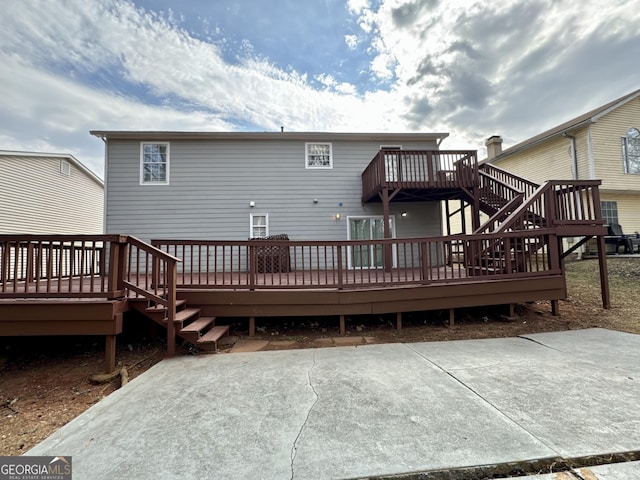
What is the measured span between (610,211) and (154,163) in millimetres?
19696

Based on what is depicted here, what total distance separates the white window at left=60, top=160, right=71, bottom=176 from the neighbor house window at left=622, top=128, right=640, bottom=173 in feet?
86.7

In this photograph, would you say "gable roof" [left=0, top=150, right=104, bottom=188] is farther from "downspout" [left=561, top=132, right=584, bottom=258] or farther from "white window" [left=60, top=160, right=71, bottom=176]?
"downspout" [left=561, top=132, right=584, bottom=258]

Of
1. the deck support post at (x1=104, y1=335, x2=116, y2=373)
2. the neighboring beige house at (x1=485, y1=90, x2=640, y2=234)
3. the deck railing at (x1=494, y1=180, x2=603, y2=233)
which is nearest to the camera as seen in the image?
the deck support post at (x1=104, y1=335, x2=116, y2=373)

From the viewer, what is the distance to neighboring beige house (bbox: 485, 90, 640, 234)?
12.1 meters

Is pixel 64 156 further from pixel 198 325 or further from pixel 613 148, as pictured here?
pixel 613 148

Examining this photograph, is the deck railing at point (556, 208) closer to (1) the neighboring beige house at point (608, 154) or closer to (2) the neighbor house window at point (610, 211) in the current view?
(1) the neighboring beige house at point (608, 154)

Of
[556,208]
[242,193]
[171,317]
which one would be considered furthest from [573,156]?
[171,317]

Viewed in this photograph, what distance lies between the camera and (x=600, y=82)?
1417 centimetres

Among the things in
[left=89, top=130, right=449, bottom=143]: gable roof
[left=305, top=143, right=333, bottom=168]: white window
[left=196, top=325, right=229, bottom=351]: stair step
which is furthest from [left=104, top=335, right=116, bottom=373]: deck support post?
[left=305, top=143, right=333, bottom=168]: white window

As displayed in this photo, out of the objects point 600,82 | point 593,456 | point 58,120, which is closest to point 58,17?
point 58,120

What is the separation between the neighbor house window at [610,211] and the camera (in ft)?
41.5

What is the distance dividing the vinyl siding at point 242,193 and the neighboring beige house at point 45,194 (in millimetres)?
6350

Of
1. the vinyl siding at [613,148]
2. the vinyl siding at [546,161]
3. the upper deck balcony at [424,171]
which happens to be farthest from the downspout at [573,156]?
the upper deck balcony at [424,171]

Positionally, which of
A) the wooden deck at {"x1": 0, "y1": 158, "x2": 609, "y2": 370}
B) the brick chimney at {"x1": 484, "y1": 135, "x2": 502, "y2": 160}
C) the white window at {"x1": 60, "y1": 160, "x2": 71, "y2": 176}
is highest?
the brick chimney at {"x1": 484, "y1": 135, "x2": 502, "y2": 160}
